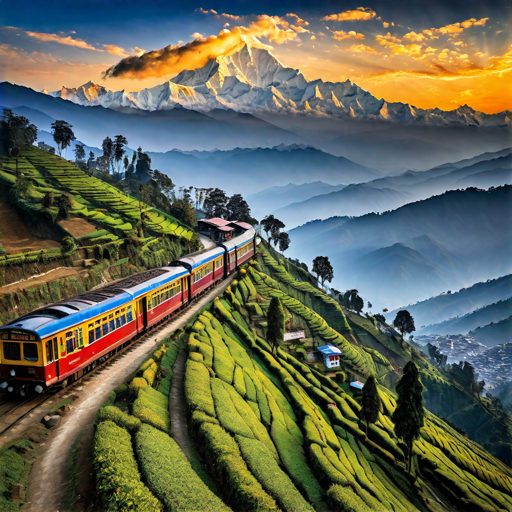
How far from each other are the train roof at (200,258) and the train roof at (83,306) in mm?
6875

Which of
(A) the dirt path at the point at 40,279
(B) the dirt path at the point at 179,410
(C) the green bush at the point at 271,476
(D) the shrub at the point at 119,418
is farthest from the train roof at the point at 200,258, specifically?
(D) the shrub at the point at 119,418

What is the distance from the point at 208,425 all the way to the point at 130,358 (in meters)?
10.1

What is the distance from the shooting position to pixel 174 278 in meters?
37.2

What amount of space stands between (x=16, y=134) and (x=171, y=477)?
73.4 m

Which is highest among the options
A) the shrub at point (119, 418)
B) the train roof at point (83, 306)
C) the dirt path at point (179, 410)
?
the train roof at point (83, 306)

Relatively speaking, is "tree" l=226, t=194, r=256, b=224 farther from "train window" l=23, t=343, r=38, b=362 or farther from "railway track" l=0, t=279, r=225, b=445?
"train window" l=23, t=343, r=38, b=362

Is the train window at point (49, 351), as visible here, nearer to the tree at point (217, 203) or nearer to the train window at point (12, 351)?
the train window at point (12, 351)

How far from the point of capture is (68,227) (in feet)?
180

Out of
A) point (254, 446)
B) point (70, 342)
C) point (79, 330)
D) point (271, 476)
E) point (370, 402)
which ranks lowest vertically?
point (370, 402)

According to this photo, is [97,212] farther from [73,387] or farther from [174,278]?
[73,387]

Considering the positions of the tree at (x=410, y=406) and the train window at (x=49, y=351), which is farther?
the tree at (x=410, y=406)

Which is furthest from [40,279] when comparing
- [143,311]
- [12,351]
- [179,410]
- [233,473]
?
[233,473]

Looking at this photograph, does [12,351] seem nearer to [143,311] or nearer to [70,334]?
[70,334]

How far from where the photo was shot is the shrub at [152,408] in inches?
775
